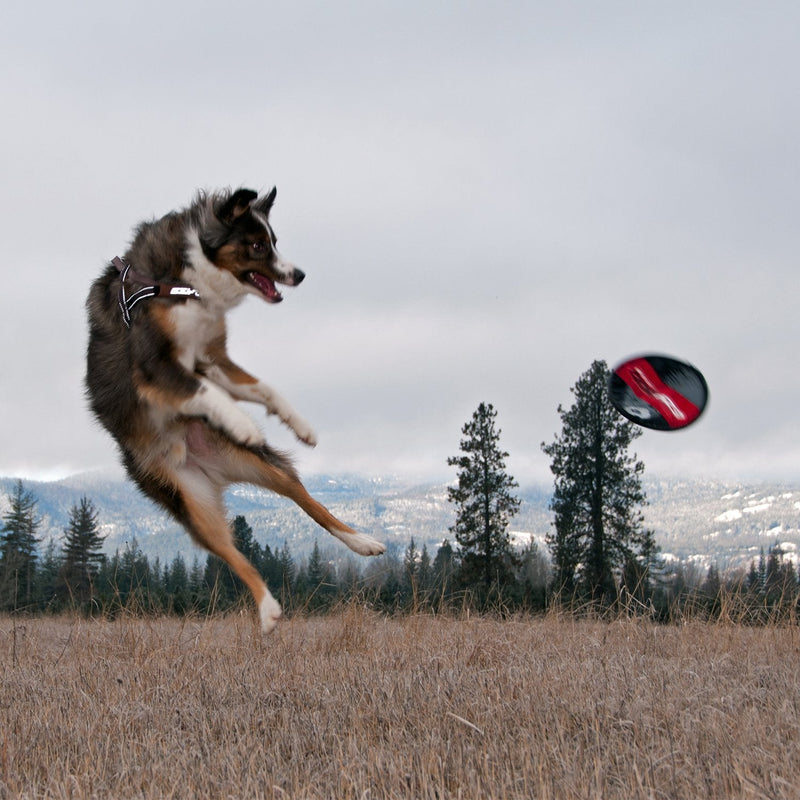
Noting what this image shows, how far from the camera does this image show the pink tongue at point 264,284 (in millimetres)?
6621

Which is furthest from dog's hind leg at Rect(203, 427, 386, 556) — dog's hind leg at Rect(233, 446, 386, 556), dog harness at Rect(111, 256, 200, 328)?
dog harness at Rect(111, 256, 200, 328)

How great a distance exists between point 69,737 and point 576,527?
125ft

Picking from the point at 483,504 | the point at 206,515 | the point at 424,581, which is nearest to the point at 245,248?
the point at 206,515

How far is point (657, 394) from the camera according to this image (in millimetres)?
6324

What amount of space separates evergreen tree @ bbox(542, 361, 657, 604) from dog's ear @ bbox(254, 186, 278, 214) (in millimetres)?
33857

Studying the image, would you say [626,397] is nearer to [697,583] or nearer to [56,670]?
[56,670]

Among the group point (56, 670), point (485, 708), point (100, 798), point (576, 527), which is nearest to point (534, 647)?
point (485, 708)

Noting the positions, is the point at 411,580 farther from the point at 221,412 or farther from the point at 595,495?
the point at 595,495

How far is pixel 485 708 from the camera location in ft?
14.1

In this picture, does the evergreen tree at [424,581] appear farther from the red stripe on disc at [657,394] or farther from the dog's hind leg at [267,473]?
the red stripe on disc at [657,394]

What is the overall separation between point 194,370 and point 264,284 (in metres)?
0.83

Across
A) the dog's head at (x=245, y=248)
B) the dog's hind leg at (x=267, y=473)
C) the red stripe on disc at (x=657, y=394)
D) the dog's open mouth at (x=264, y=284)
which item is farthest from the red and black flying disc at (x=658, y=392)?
the dog's open mouth at (x=264, y=284)

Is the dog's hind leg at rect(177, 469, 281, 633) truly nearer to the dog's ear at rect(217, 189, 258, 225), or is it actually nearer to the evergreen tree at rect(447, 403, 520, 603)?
the dog's ear at rect(217, 189, 258, 225)

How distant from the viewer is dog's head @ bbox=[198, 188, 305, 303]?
6602 mm
